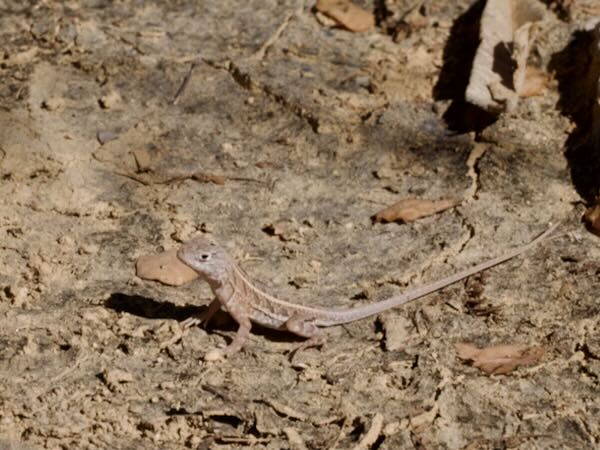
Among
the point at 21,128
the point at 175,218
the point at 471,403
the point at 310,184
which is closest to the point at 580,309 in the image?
the point at 471,403

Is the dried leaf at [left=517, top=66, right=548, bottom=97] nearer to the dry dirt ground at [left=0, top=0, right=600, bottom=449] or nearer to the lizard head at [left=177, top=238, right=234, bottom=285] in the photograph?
the dry dirt ground at [left=0, top=0, right=600, bottom=449]

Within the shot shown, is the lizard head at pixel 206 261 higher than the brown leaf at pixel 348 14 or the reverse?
the reverse

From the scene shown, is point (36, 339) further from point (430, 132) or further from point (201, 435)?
point (430, 132)

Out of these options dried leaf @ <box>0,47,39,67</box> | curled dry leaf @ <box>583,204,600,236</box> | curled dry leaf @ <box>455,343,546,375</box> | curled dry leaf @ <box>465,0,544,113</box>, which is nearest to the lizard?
curled dry leaf @ <box>455,343,546,375</box>

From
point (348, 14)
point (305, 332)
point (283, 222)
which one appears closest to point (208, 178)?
point (283, 222)

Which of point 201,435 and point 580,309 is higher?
point 580,309

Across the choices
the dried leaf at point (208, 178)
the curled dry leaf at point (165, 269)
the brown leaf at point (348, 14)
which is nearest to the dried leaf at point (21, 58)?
the dried leaf at point (208, 178)

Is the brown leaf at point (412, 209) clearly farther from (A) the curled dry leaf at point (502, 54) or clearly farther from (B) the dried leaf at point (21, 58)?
(B) the dried leaf at point (21, 58)
